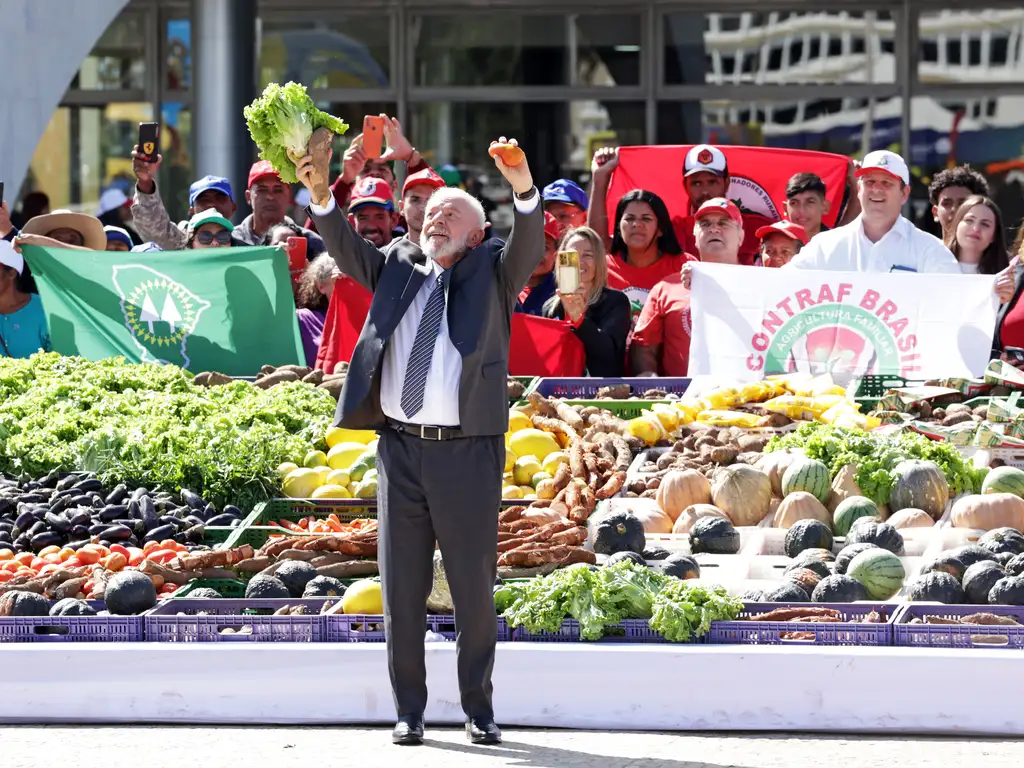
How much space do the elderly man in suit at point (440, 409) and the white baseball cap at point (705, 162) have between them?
5.21 metres

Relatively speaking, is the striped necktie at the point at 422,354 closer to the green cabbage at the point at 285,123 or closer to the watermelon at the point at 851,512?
the green cabbage at the point at 285,123

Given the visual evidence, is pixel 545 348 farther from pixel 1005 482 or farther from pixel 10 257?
pixel 10 257

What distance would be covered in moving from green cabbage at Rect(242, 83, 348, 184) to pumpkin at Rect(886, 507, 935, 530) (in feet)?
9.42

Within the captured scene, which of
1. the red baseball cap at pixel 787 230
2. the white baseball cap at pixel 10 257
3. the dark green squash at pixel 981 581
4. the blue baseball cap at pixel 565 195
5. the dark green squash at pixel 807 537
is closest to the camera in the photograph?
the dark green squash at pixel 981 581

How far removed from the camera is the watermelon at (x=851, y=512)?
24.0ft

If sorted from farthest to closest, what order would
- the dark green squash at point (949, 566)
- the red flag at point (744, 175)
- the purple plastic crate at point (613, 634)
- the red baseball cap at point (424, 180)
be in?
the red flag at point (744, 175), the red baseball cap at point (424, 180), the dark green squash at point (949, 566), the purple plastic crate at point (613, 634)

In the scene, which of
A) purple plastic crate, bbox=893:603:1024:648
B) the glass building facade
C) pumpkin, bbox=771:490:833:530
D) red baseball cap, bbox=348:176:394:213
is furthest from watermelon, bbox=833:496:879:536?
the glass building facade

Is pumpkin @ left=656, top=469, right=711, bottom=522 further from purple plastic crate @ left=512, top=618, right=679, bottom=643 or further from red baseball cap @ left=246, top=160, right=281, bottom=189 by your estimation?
red baseball cap @ left=246, top=160, right=281, bottom=189

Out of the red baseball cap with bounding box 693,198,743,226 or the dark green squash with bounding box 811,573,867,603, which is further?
the red baseball cap with bounding box 693,198,743,226

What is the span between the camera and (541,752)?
561cm

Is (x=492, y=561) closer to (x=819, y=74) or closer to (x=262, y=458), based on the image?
(x=262, y=458)

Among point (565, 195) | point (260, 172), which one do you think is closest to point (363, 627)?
point (565, 195)

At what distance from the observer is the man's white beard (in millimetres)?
5738

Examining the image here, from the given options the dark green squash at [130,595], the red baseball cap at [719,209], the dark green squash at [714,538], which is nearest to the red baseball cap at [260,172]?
the red baseball cap at [719,209]
